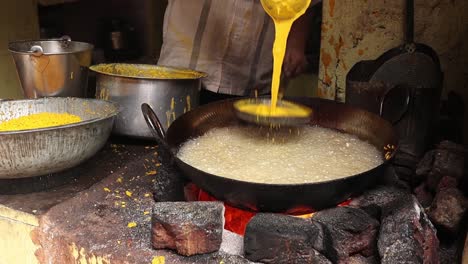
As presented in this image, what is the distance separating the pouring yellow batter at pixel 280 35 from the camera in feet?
5.86

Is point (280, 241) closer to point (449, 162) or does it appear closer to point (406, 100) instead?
point (449, 162)

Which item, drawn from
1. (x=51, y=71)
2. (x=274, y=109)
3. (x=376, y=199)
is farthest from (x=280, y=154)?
(x=51, y=71)

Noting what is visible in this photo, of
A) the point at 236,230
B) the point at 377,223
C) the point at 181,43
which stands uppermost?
the point at 181,43

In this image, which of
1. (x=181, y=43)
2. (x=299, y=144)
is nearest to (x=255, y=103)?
(x=299, y=144)

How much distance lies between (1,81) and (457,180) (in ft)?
12.7

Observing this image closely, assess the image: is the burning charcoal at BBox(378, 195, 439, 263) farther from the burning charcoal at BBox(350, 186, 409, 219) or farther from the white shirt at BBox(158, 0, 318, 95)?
the white shirt at BBox(158, 0, 318, 95)

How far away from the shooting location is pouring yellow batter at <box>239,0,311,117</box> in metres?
1.79

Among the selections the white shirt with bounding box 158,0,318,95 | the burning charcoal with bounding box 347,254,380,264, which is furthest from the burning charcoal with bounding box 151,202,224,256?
the white shirt with bounding box 158,0,318,95

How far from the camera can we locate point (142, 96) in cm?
211

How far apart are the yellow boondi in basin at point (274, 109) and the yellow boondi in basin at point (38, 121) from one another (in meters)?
0.75

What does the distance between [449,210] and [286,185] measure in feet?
2.12

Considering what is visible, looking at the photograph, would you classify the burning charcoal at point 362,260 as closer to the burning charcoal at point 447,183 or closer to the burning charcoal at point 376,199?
the burning charcoal at point 376,199

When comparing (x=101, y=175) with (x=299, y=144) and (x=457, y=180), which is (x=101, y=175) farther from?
(x=457, y=180)

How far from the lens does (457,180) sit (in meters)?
1.66
